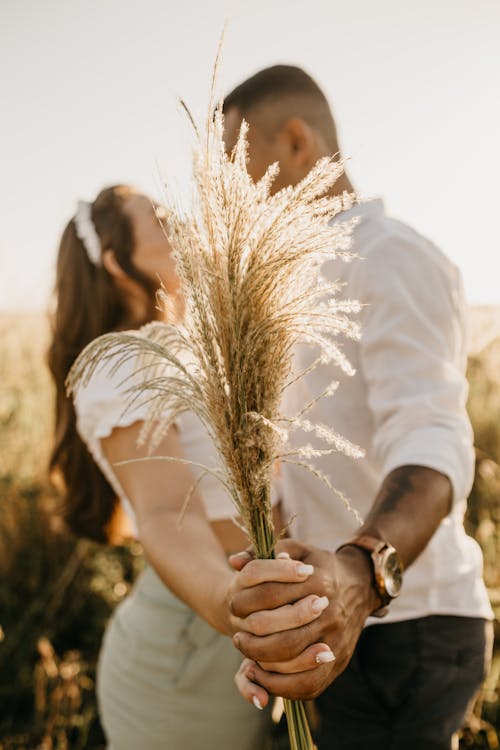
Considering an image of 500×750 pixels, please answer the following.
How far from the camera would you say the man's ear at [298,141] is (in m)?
2.31

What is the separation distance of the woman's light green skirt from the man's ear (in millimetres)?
1610

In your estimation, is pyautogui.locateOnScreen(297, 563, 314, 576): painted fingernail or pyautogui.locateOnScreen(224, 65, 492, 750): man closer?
pyautogui.locateOnScreen(297, 563, 314, 576): painted fingernail

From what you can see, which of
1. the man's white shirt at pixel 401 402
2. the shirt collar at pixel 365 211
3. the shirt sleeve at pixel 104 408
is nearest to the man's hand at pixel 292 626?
the man's white shirt at pixel 401 402

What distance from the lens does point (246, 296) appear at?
44.0 inches

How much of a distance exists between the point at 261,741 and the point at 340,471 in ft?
3.42

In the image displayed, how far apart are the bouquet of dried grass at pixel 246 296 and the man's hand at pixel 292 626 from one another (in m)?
0.15

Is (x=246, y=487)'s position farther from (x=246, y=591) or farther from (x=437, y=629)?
(x=437, y=629)

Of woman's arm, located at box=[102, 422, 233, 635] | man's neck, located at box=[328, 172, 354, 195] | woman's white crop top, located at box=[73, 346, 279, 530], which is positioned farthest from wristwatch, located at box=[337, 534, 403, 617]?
man's neck, located at box=[328, 172, 354, 195]

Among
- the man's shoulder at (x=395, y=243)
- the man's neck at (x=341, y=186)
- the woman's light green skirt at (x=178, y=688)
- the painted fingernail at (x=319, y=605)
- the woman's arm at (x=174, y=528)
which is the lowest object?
the woman's light green skirt at (x=178, y=688)

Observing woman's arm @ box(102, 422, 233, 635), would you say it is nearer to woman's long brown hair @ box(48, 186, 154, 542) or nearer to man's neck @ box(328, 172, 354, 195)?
woman's long brown hair @ box(48, 186, 154, 542)

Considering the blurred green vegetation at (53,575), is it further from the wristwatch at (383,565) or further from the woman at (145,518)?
the wristwatch at (383,565)

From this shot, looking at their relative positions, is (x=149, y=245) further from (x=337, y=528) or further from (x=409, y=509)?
(x=409, y=509)

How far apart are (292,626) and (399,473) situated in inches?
24.0

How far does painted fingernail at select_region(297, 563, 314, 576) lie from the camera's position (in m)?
1.22
